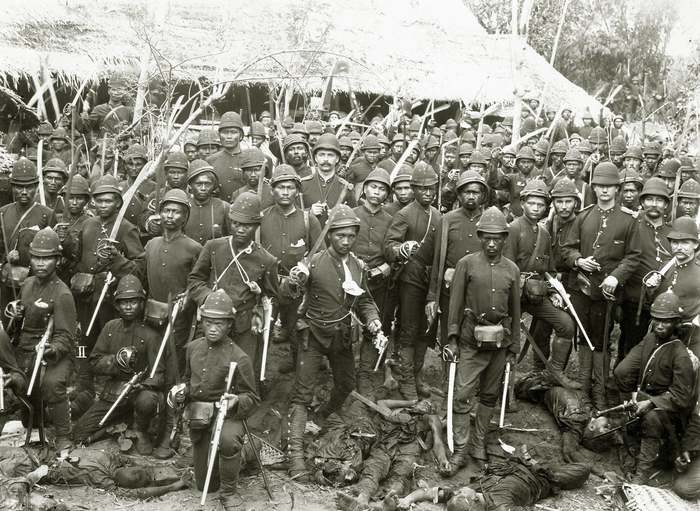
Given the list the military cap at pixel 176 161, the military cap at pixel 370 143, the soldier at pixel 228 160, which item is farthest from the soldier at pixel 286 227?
the military cap at pixel 370 143

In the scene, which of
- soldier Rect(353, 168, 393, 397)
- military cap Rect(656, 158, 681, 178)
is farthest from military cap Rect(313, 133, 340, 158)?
military cap Rect(656, 158, 681, 178)

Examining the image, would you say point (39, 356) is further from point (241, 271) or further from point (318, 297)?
point (318, 297)

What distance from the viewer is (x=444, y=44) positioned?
786 inches

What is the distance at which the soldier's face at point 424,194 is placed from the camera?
8586 mm

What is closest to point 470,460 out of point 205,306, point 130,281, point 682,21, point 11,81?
point 205,306

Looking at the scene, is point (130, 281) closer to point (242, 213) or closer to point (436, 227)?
point (242, 213)

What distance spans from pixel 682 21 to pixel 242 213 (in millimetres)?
28753

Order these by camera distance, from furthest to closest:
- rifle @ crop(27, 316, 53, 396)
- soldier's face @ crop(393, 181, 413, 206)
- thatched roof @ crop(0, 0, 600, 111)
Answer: thatched roof @ crop(0, 0, 600, 111) → soldier's face @ crop(393, 181, 413, 206) → rifle @ crop(27, 316, 53, 396)

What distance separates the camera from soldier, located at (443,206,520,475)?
7.59 m

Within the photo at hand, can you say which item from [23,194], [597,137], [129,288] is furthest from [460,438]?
[597,137]

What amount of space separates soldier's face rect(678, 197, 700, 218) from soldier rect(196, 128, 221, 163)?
19.2 ft

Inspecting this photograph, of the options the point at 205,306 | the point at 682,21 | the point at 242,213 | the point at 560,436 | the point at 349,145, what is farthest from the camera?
Answer: the point at 682,21

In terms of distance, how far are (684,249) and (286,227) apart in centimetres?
423

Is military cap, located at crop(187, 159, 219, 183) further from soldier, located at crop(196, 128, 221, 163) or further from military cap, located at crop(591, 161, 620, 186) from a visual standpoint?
military cap, located at crop(591, 161, 620, 186)
